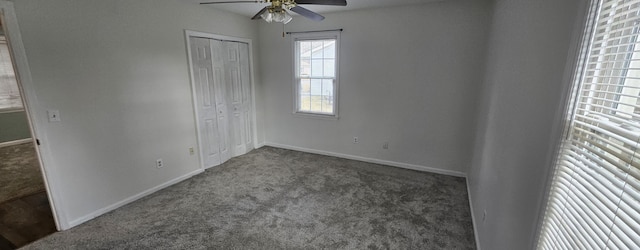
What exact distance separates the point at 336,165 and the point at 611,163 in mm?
3509

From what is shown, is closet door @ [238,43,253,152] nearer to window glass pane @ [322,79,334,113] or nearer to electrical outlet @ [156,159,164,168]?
window glass pane @ [322,79,334,113]

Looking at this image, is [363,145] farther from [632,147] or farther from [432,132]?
[632,147]

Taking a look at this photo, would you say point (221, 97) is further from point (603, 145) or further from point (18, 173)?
point (603, 145)

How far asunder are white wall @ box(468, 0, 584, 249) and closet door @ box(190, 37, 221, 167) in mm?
3488

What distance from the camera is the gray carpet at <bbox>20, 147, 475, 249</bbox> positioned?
2299 millimetres

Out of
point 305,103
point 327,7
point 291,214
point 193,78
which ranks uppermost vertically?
point 327,7

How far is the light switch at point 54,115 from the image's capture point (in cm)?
233

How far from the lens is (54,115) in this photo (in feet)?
7.72

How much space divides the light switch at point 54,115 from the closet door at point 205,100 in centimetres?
145

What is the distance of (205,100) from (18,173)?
2845mm

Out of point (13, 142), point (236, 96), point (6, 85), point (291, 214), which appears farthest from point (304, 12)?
point (13, 142)

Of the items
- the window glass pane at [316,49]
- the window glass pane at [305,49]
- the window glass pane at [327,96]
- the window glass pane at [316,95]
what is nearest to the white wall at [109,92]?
the window glass pane at [305,49]

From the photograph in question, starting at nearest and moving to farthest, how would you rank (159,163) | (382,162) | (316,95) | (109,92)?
(109,92), (159,163), (382,162), (316,95)

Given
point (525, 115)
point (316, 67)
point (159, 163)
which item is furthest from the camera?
point (316, 67)
